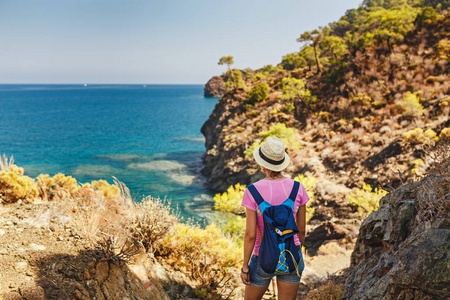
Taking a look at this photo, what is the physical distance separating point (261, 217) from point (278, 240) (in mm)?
275

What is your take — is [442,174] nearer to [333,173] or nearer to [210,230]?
[210,230]

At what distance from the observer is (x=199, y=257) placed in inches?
252

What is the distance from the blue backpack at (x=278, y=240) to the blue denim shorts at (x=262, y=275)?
104 millimetres

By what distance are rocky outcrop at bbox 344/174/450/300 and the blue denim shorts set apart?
3.77ft

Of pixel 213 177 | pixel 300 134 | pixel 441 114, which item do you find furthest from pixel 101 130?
pixel 441 114

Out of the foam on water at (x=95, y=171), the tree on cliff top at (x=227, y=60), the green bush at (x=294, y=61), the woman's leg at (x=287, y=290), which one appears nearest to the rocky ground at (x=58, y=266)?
the woman's leg at (x=287, y=290)

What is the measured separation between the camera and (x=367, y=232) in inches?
191

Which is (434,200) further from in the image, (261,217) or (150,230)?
(150,230)

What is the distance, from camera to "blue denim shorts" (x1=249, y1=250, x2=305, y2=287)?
2853 mm

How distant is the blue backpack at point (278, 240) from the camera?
2.74 m

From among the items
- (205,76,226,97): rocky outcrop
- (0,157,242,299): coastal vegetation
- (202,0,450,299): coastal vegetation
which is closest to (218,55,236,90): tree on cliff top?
(202,0,450,299): coastal vegetation

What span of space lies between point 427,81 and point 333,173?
41.9ft

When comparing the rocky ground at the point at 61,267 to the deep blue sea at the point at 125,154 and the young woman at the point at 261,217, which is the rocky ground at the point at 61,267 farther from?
the deep blue sea at the point at 125,154

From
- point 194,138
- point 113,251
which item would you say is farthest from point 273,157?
point 194,138
